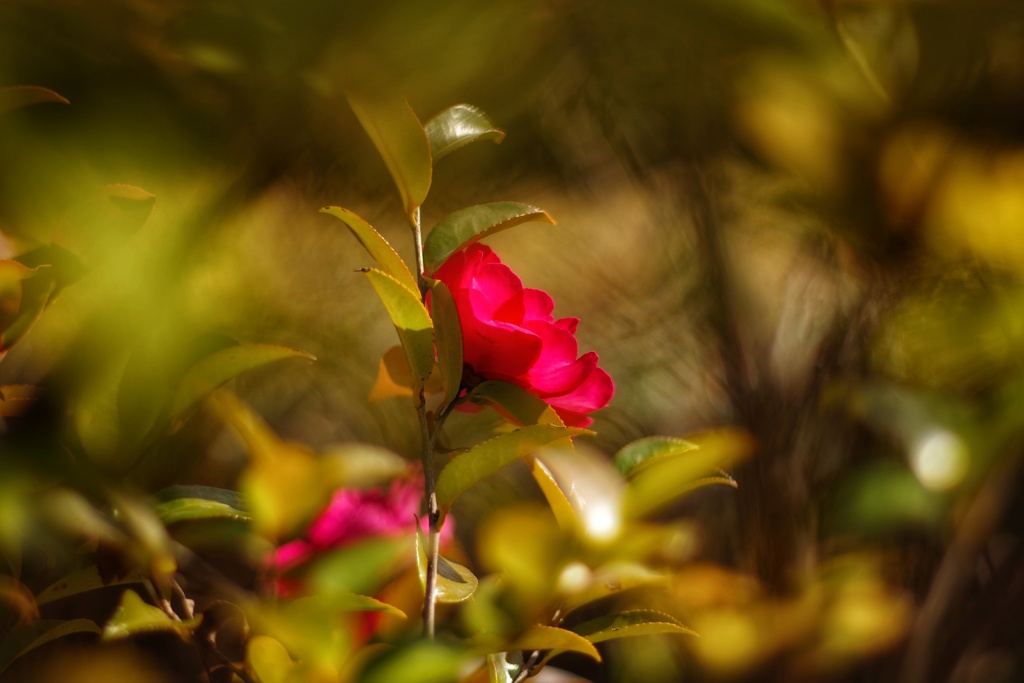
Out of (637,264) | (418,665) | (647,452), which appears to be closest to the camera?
(418,665)

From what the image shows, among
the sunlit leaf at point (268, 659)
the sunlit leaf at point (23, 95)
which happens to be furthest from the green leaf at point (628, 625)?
the sunlit leaf at point (23, 95)

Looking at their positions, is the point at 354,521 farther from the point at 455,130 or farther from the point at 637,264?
the point at 637,264

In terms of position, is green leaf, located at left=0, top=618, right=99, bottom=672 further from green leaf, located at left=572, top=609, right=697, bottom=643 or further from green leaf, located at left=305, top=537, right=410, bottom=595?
green leaf, located at left=572, top=609, right=697, bottom=643

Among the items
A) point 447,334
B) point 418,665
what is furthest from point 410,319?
point 418,665

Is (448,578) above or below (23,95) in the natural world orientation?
below

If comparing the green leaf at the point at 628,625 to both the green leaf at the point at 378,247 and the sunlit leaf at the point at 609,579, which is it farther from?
the green leaf at the point at 378,247

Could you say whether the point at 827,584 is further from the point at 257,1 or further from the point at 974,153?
the point at 257,1

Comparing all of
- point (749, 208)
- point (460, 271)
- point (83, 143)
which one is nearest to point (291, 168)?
point (83, 143)

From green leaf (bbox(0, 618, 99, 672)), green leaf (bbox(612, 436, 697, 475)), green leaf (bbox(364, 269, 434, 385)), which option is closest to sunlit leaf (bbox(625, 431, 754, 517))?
green leaf (bbox(612, 436, 697, 475))
